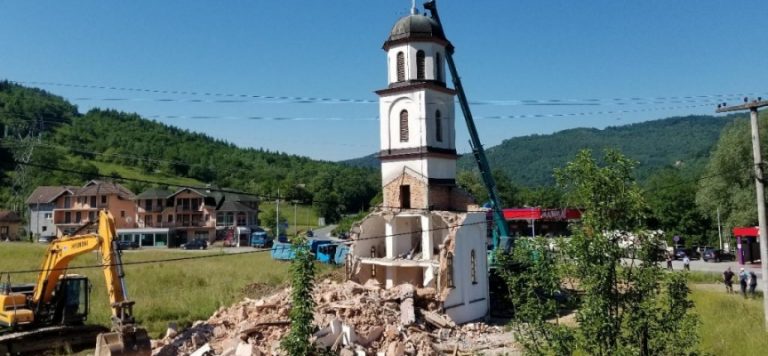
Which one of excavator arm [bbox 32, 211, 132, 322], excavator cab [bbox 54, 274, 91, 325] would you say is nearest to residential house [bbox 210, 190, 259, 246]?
excavator cab [bbox 54, 274, 91, 325]

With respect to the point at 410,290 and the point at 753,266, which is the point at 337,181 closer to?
the point at 753,266

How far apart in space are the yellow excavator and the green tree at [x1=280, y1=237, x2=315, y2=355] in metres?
8.63

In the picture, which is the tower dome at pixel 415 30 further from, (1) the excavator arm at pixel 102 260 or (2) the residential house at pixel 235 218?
(2) the residential house at pixel 235 218

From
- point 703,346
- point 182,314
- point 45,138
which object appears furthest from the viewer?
point 45,138

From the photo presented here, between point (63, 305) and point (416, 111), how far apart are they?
53.8 feet

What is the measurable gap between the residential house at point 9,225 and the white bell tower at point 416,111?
240 feet

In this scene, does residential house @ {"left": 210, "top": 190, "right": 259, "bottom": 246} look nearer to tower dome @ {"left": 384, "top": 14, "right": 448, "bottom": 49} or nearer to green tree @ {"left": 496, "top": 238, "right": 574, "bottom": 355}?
tower dome @ {"left": 384, "top": 14, "right": 448, "bottom": 49}

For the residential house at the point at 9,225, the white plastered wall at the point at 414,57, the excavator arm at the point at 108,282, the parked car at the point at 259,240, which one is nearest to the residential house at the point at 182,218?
the parked car at the point at 259,240

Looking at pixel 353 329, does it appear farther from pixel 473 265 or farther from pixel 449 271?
pixel 473 265

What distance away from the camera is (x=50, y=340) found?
761 inches

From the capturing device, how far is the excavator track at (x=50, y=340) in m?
18.6

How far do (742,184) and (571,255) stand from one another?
53.5 m

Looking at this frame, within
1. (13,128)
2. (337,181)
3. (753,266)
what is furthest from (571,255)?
(13,128)

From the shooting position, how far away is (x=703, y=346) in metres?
17.3
